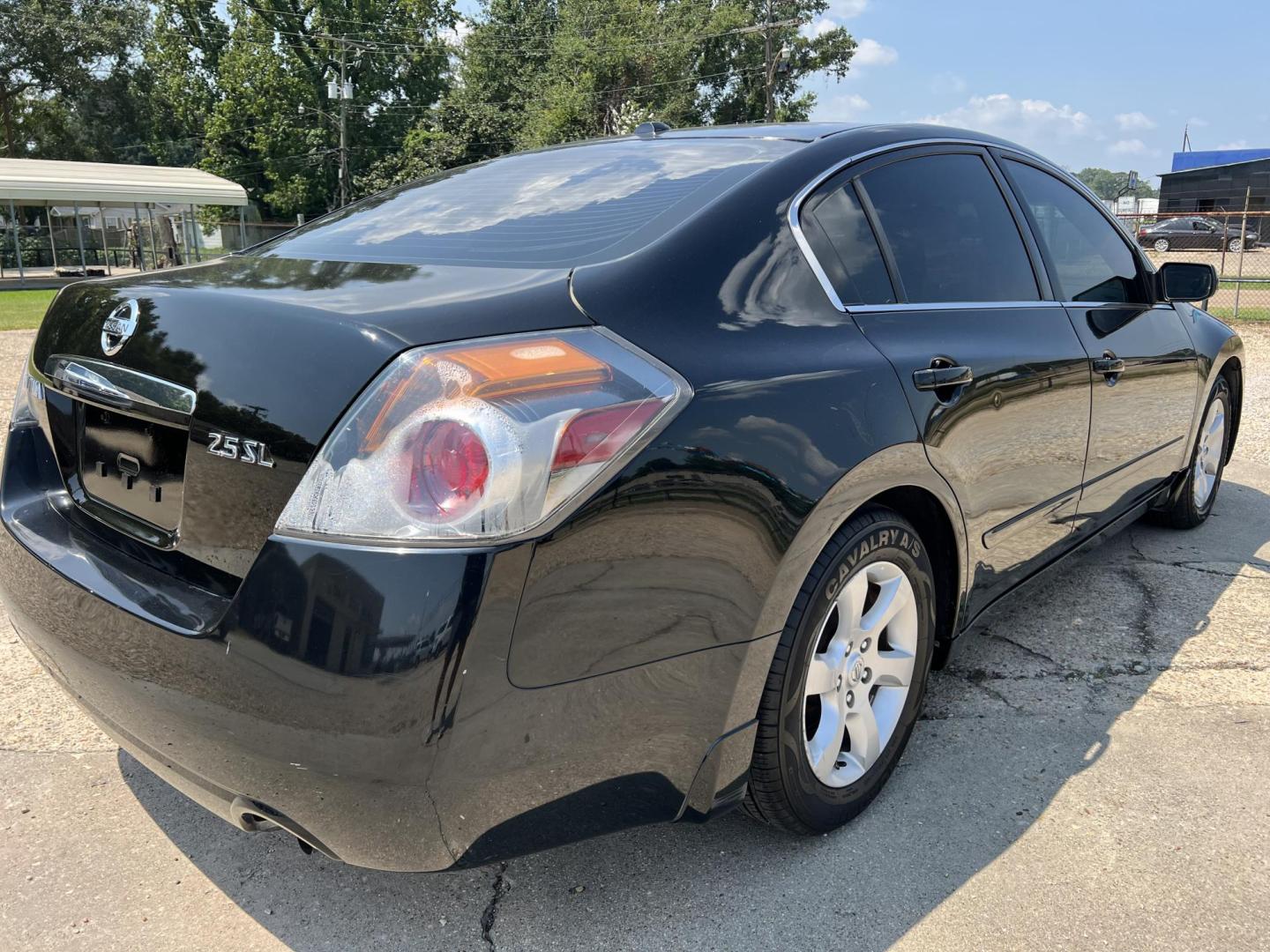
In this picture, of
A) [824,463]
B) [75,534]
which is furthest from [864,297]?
[75,534]

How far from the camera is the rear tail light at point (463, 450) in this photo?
151 centimetres

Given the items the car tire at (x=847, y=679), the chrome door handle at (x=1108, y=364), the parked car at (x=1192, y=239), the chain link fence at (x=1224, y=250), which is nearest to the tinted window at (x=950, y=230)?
the chrome door handle at (x=1108, y=364)

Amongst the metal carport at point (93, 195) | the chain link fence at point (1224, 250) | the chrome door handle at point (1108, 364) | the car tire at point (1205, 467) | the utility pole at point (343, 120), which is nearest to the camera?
the chrome door handle at point (1108, 364)

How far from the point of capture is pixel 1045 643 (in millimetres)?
3475

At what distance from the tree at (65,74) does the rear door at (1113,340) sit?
5283 centimetres

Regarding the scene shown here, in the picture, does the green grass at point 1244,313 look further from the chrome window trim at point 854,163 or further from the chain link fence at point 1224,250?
the chrome window trim at point 854,163

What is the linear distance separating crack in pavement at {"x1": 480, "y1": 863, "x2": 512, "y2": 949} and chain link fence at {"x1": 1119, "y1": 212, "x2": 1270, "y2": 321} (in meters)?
13.4

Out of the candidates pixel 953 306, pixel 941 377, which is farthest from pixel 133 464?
pixel 953 306

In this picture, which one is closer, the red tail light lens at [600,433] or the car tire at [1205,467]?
the red tail light lens at [600,433]

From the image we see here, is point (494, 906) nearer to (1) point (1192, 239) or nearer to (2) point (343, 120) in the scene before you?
(1) point (1192, 239)

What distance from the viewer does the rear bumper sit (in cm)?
148

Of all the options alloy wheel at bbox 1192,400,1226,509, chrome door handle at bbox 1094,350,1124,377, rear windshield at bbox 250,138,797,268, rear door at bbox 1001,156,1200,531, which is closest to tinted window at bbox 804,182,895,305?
rear windshield at bbox 250,138,797,268

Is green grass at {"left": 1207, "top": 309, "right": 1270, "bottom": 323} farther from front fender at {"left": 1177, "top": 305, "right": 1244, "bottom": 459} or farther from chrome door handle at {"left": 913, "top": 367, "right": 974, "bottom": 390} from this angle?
chrome door handle at {"left": 913, "top": 367, "right": 974, "bottom": 390}

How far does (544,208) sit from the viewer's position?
2391 mm
